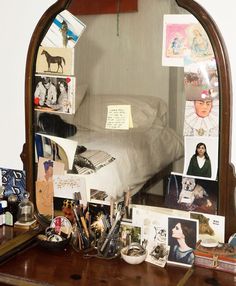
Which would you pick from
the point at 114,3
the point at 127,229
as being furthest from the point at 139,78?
the point at 127,229

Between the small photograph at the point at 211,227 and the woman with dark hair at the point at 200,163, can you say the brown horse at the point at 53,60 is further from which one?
the small photograph at the point at 211,227

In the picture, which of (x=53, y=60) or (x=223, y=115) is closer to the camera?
(x=223, y=115)

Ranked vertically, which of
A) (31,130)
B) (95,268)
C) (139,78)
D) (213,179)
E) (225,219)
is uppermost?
(139,78)

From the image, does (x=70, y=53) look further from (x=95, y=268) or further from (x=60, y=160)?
(x=95, y=268)

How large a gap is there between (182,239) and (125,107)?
1.38 ft

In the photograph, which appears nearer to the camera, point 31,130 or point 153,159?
point 153,159

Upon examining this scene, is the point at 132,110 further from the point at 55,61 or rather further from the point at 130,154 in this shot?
the point at 55,61

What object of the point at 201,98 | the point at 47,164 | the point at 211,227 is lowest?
the point at 211,227

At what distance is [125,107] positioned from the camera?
4.48 ft

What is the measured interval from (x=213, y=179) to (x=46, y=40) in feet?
2.21

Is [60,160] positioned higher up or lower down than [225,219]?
higher up

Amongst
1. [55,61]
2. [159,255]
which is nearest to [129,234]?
[159,255]

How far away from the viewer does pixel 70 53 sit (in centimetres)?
142

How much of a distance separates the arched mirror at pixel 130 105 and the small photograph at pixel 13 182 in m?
0.07
